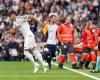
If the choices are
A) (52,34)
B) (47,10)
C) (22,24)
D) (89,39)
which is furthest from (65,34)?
(47,10)

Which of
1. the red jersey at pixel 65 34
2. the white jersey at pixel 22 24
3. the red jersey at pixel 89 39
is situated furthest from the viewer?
the red jersey at pixel 65 34

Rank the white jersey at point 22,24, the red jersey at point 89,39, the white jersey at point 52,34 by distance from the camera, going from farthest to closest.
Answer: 1. the white jersey at point 52,34
2. the red jersey at point 89,39
3. the white jersey at point 22,24

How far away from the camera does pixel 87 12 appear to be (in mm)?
35906

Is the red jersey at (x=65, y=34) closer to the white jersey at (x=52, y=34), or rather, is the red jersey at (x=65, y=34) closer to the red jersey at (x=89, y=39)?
the white jersey at (x=52, y=34)

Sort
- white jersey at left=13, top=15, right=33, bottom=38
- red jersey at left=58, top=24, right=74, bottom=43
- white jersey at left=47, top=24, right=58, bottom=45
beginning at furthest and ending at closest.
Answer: white jersey at left=47, top=24, right=58, bottom=45, red jersey at left=58, top=24, right=74, bottom=43, white jersey at left=13, top=15, right=33, bottom=38

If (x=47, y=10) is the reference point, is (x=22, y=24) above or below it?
above

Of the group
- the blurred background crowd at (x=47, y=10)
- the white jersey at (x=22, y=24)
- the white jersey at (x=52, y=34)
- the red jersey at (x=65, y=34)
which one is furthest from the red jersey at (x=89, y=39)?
the blurred background crowd at (x=47, y=10)

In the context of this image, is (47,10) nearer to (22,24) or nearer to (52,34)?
(52,34)

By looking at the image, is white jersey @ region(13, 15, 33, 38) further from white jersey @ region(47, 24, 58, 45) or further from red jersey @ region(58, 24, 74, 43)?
white jersey @ region(47, 24, 58, 45)

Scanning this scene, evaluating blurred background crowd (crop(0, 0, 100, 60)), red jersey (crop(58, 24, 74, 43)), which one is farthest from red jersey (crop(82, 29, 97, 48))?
blurred background crowd (crop(0, 0, 100, 60))

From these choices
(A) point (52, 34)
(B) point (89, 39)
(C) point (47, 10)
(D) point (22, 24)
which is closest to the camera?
(D) point (22, 24)

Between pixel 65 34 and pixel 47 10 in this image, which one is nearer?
pixel 65 34

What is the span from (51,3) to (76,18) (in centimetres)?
254

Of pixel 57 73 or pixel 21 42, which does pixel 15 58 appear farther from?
pixel 57 73
